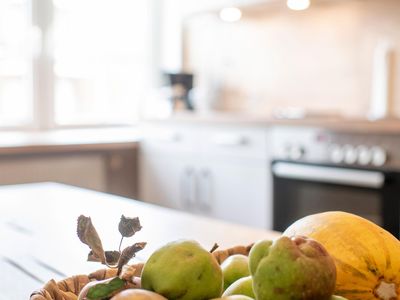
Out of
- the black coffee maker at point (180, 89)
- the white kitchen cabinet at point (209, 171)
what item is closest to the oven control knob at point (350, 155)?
the white kitchen cabinet at point (209, 171)

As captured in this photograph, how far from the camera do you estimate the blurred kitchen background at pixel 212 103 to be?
2.54 meters

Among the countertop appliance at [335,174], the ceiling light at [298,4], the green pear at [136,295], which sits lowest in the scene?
the countertop appliance at [335,174]

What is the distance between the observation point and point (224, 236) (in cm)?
107

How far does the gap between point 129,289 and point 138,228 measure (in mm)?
50

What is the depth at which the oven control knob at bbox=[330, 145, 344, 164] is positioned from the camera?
2455mm

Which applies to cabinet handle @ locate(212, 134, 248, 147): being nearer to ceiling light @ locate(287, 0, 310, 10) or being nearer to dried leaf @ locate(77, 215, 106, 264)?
ceiling light @ locate(287, 0, 310, 10)

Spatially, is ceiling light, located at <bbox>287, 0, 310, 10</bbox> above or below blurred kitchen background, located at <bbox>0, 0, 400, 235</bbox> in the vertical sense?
above

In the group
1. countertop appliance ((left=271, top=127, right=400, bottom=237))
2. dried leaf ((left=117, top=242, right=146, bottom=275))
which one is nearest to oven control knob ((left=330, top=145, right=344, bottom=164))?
countertop appliance ((left=271, top=127, right=400, bottom=237))

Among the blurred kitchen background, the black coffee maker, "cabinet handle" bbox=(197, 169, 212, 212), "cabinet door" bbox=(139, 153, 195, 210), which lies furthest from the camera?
the black coffee maker

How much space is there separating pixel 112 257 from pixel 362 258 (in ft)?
0.66

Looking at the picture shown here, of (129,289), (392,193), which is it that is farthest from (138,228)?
(392,193)

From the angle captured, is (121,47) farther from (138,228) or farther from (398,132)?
(138,228)

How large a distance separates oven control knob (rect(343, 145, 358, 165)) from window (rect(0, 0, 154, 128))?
1.97m

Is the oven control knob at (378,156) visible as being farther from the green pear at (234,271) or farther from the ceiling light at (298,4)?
the green pear at (234,271)
